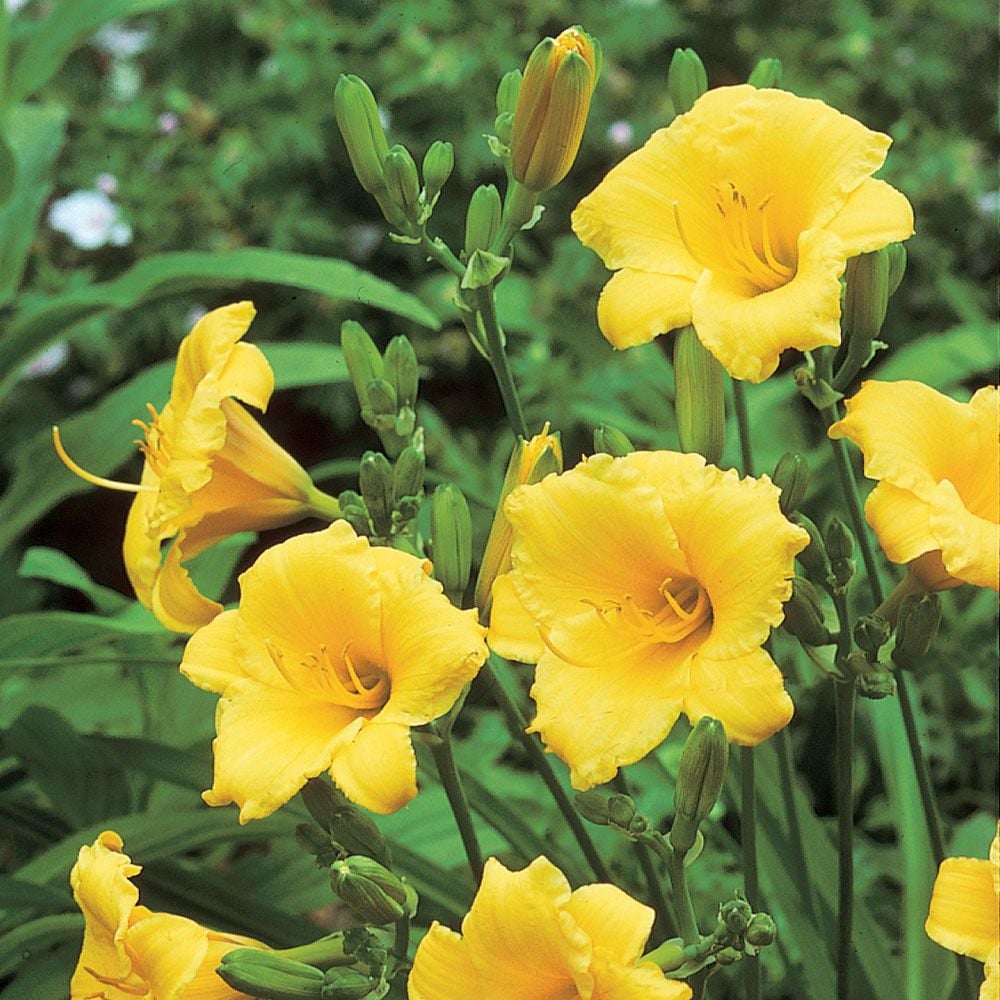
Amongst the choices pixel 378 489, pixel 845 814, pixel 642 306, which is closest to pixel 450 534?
pixel 378 489

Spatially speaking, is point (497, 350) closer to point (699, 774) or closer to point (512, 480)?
point (512, 480)

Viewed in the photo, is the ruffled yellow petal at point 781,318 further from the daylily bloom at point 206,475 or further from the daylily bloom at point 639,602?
the daylily bloom at point 206,475

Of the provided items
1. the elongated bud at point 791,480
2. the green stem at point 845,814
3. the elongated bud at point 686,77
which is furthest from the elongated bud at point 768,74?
the green stem at point 845,814

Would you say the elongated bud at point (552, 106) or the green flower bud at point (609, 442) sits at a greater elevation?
the elongated bud at point (552, 106)

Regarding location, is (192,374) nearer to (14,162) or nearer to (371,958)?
(371,958)

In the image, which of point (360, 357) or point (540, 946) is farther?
point (360, 357)

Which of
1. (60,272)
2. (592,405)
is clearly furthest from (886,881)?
(60,272)

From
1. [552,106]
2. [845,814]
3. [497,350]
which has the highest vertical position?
[552,106]
